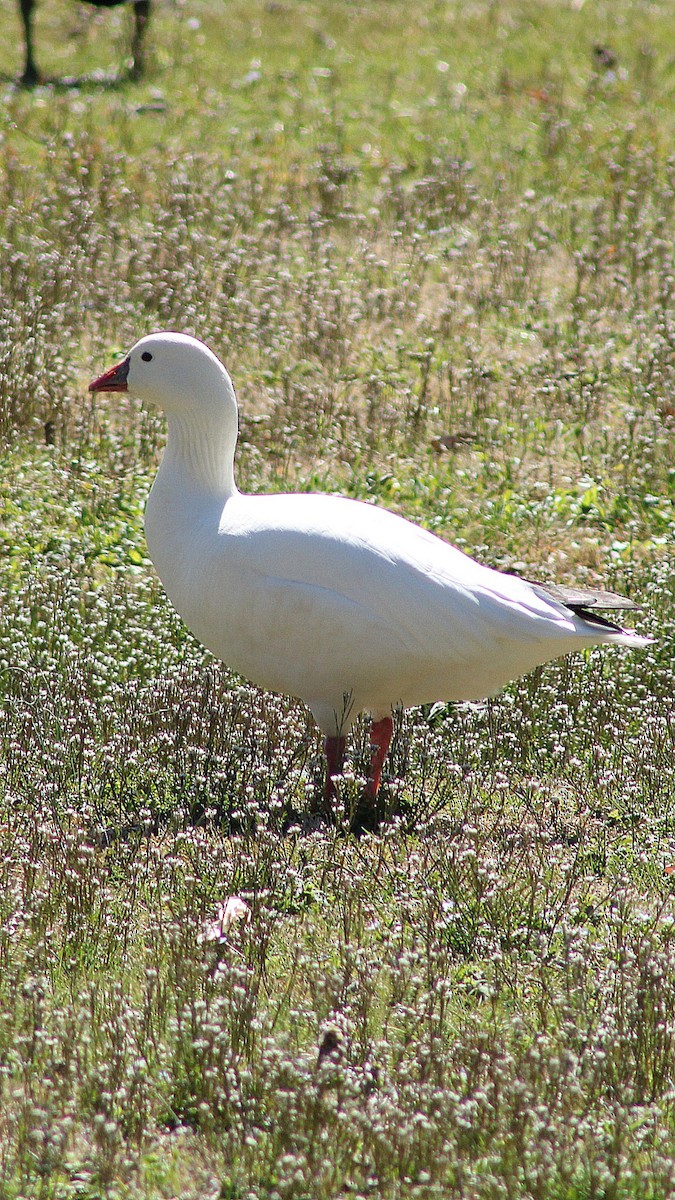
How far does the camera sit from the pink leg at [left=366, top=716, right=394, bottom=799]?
5.48 meters

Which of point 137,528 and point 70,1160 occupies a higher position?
point 137,528

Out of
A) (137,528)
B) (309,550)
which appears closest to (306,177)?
(137,528)

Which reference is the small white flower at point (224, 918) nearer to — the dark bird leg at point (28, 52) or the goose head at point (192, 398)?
the goose head at point (192, 398)

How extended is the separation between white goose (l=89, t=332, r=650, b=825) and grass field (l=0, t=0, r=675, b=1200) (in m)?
0.43

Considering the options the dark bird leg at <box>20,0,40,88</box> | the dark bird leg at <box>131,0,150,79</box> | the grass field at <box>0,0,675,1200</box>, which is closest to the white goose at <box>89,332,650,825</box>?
the grass field at <box>0,0,675,1200</box>

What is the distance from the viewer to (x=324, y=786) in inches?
213

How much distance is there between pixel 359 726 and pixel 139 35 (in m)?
11.2

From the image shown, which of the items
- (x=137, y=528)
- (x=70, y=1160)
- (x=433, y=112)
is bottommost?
(x=70, y=1160)

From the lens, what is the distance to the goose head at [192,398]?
564 cm

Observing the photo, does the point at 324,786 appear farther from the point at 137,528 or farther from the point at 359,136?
the point at 359,136

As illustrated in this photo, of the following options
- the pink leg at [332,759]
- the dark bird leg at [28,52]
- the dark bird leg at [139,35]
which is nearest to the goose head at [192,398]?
the pink leg at [332,759]

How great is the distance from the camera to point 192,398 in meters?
5.66

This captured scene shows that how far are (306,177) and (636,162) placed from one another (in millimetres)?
2927

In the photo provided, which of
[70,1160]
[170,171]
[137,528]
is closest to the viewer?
[70,1160]
